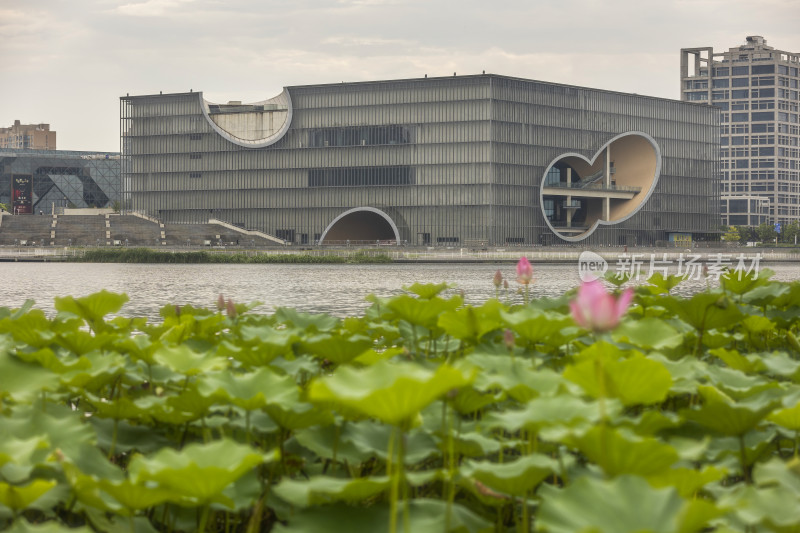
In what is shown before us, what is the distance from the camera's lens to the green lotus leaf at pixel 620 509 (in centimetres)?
202

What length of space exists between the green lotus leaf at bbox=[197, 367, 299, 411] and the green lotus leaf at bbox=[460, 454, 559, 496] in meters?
0.80

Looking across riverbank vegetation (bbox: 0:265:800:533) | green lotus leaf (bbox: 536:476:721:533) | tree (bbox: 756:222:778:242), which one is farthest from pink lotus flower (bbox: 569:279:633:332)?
tree (bbox: 756:222:778:242)

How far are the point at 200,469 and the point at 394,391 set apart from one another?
0.55m

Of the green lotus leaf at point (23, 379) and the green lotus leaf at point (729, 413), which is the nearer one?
the green lotus leaf at point (729, 413)

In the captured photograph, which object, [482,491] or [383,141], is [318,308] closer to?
[482,491]

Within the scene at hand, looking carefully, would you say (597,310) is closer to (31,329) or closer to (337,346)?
(337,346)

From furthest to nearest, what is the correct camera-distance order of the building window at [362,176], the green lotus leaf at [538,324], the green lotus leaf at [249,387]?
1. the building window at [362,176]
2. the green lotus leaf at [538,324]
3. the green lotus leaf at [249,387]

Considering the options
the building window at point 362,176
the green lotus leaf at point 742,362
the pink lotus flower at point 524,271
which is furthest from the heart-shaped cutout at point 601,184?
the green lotus leaf at point 742,362

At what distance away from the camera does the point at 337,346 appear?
13.9 ft

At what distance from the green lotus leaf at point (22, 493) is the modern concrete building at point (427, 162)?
8510 centimetres

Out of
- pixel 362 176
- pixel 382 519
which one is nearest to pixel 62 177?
pixel 362 176

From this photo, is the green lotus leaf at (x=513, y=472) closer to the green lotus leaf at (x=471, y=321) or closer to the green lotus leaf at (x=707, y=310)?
the green lotus leaf at (x=471, y=321)

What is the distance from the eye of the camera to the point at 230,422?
11.7 feet

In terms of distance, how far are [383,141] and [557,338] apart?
88136mm
